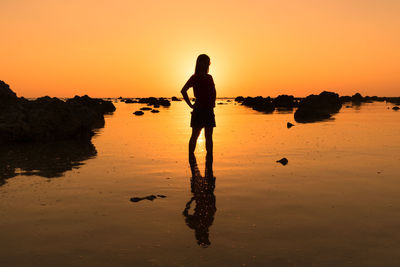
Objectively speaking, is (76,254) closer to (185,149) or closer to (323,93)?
(185,149)

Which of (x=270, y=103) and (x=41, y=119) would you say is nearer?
(x=41, y=119)

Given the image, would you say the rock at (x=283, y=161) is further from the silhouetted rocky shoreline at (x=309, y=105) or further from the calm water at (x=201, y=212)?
the silhouetted rocky shoreline at (x=309, y=105)

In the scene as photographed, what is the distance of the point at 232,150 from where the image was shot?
1259cm

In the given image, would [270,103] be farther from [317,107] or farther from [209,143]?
[209,143]

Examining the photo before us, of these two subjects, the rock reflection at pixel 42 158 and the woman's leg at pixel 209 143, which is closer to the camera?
the rock reflection at pixel 42 158

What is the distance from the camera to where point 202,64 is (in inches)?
398

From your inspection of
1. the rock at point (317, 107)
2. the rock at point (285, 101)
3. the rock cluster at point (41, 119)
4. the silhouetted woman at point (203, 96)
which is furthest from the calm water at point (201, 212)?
the rock at point (285, 101)

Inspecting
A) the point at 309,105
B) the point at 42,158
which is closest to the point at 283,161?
the point at 42,158

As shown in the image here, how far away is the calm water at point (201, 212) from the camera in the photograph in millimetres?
3887

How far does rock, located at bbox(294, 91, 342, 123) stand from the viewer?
31.2 meters

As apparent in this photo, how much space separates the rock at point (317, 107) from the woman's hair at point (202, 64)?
1887 cm

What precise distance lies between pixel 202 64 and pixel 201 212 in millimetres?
5530

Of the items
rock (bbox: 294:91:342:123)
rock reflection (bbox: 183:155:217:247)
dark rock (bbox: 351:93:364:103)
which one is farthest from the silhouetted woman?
dark rock (bbox: 351:93:364:103)

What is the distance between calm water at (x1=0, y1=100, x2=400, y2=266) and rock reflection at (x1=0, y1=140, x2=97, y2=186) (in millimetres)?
52
